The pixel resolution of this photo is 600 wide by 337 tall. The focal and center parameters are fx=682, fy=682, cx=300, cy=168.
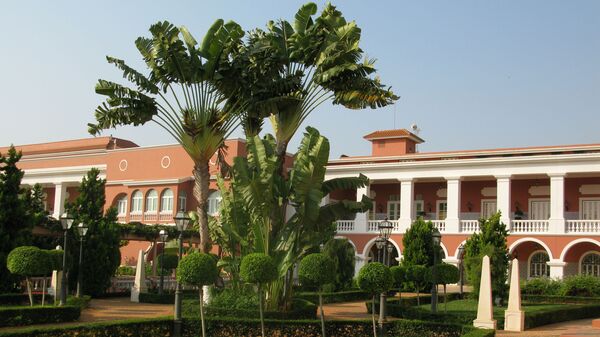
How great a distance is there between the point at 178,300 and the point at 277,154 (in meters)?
5.08

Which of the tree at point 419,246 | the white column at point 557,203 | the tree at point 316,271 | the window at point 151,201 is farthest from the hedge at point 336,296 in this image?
the window at point 151,201

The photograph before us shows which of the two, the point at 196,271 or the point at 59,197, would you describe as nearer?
the point at 196,271

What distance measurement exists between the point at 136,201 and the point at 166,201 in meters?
2.50

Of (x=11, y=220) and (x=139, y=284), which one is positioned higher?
(x=11, y=220)

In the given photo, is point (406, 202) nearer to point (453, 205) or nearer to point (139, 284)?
point (453, 205)

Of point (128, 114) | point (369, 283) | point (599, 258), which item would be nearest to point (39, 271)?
point (128, 114)

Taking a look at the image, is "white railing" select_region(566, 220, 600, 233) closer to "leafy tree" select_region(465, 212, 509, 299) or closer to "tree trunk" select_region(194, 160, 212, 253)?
"leafy tree" select_region(465, 212, 509, 299)

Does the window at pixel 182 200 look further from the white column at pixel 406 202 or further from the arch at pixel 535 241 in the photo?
the arch at pixel 535 241

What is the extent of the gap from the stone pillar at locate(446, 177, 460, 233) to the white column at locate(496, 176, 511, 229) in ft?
6.84

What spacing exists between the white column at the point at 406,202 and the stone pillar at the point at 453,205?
2.01 m

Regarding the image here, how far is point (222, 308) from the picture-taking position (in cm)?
1596

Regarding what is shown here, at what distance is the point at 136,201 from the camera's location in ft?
131

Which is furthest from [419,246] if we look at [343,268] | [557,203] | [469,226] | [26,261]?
[26,261]

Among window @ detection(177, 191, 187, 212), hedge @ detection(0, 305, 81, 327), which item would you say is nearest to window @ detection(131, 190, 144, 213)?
window @ detection(177, 191, 187, 212)
